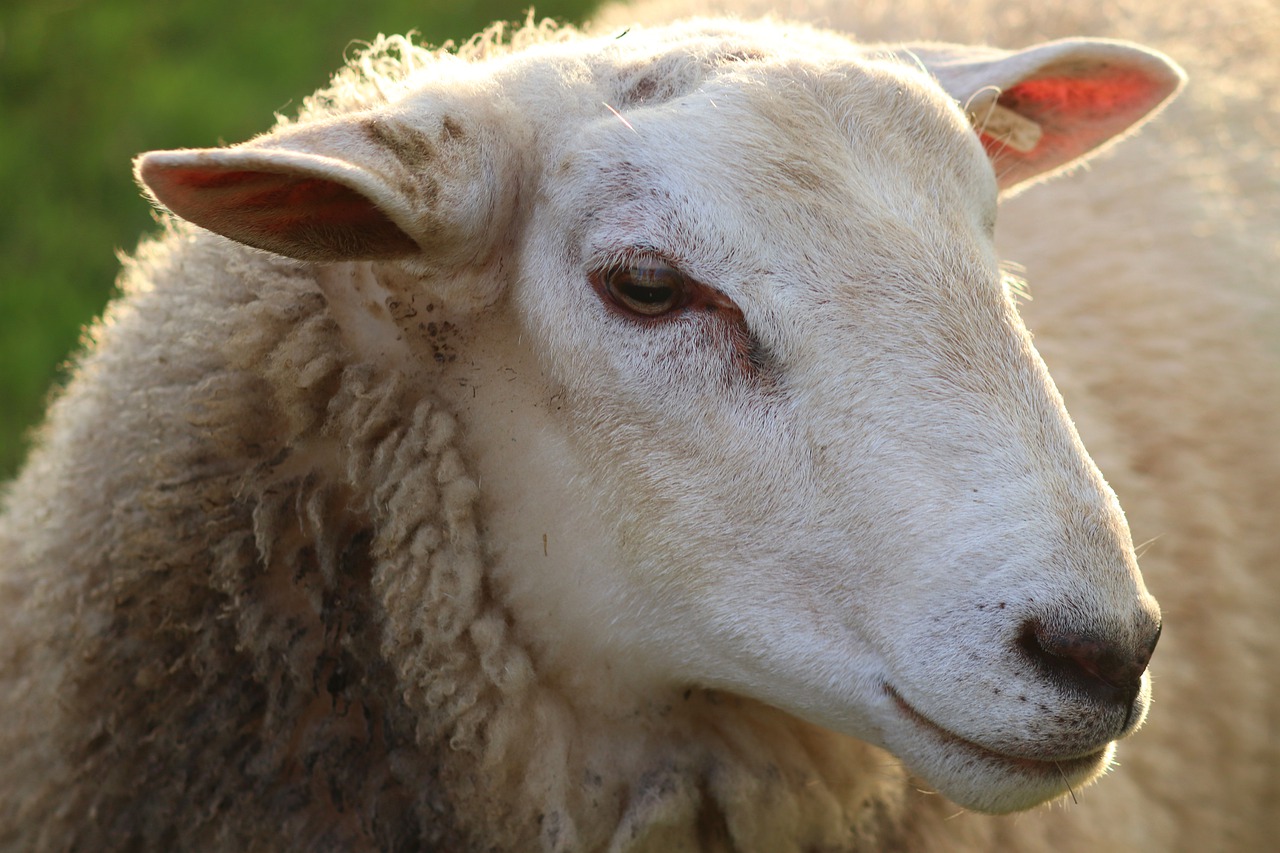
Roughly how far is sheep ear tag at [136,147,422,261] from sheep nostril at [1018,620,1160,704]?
1.20 m

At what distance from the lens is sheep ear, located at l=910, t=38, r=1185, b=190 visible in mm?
2650

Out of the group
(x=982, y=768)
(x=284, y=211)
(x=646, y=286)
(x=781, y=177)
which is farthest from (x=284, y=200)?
(x=982, y=768)

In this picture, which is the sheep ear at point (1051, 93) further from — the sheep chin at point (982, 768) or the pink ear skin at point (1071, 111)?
the sheep chin at point (982, 768)

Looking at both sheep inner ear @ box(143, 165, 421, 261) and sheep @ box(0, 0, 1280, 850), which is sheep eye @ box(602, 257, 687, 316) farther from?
sheep inner ear @ box(143, 165, 421, 261)

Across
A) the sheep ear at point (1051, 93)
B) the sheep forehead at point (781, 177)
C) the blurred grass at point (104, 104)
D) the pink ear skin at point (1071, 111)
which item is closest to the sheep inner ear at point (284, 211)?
the sheep forehead at point (781, 177)

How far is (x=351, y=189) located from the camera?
1.96 meters

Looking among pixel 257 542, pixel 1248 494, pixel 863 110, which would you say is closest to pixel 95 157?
pixel 257 542

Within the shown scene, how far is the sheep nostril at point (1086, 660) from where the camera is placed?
5.57 ft

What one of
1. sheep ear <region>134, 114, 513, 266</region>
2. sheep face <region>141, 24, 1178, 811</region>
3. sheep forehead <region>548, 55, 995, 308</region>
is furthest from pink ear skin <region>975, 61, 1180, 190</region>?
sheep ear <region>134, 114, 513, 266</region>

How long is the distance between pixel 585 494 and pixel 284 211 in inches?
28.0

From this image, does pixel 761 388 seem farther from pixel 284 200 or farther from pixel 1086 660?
pixel 284 200

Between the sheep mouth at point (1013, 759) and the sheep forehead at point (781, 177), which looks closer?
the sheep mouth at point (1013, 759)

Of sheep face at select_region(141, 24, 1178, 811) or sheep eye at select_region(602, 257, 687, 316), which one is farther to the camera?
sheep eye at select_region(602, 257, 687, 316)

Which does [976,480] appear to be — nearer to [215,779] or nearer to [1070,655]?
[1070,655]
